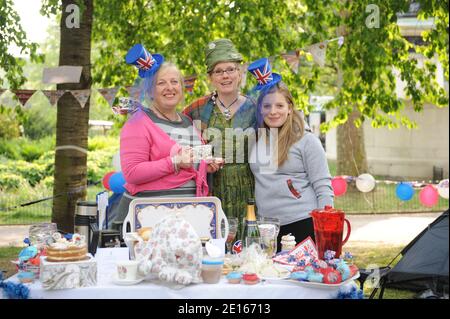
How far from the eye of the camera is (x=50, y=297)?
2002 millimetres

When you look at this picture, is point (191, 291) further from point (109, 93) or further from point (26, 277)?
point (109, 93)

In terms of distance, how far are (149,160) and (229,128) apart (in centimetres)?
48

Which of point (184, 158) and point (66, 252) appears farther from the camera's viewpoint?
point (184, 158)

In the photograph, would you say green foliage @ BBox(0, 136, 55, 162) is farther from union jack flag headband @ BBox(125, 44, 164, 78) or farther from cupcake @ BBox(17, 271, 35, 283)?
cupcake @ BBox(17, 271, 35, 283)

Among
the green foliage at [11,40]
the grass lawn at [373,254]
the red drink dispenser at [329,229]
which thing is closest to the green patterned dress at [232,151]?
the red drink dispenser at [329,229]

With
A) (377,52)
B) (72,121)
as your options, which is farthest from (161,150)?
(377,52)

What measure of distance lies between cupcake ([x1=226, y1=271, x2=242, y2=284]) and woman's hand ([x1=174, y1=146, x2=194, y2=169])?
0.65 m

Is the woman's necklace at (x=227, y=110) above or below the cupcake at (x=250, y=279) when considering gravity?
above

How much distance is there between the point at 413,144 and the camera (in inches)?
582

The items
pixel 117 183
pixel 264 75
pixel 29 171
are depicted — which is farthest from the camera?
pixel 29 171

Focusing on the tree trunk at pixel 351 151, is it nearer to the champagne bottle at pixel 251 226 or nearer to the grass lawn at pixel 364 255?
the grass lawn at pixel 364 255

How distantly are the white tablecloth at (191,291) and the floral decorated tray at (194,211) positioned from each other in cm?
44

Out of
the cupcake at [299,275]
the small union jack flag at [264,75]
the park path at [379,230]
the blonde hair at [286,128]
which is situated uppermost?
the small union jack flag at [264,75]

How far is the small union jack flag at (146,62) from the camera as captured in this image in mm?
2727
